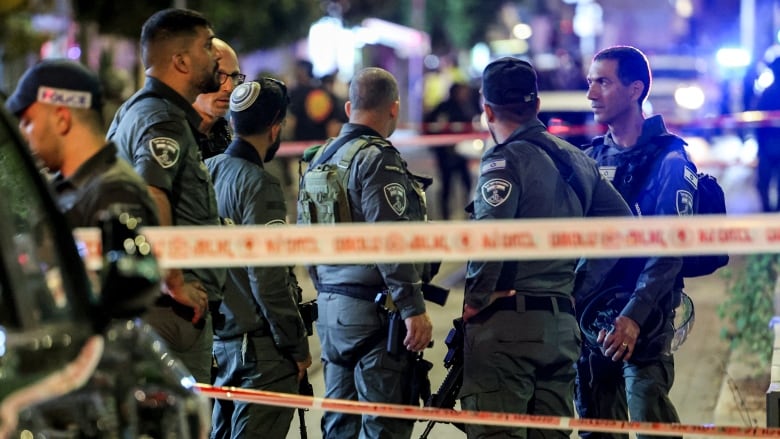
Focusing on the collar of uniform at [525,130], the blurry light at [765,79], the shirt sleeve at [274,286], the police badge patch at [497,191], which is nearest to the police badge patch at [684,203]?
the collar of uniform at [525,130]

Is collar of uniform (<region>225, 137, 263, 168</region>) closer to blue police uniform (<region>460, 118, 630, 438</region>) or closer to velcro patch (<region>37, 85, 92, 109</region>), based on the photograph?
blue police uniform (<region>460, 118, 630, 438</region>)

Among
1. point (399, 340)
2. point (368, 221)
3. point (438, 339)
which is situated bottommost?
point (438, 339)

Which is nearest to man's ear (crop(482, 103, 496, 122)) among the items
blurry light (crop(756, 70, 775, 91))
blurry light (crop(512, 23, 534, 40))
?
blurry light (crop(756, 70, 775, 91))

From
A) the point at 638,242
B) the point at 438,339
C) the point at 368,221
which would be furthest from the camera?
the point at 438,339

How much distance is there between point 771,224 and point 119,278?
249 centimetres

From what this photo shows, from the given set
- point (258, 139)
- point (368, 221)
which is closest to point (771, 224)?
point (368, 221)

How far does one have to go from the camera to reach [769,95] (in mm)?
14984

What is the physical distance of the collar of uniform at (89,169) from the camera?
4512mm

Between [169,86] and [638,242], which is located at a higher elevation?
[169,86]

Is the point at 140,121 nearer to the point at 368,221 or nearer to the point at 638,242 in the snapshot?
the point at 368,221

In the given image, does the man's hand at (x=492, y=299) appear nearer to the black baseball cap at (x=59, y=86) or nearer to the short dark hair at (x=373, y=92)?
the short dark hair at (x=373, y=92)

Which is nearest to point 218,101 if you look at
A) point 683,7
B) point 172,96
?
point 172,96

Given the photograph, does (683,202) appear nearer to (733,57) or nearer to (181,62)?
(181,62)

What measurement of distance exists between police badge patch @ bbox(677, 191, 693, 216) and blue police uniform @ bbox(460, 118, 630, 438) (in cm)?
53
